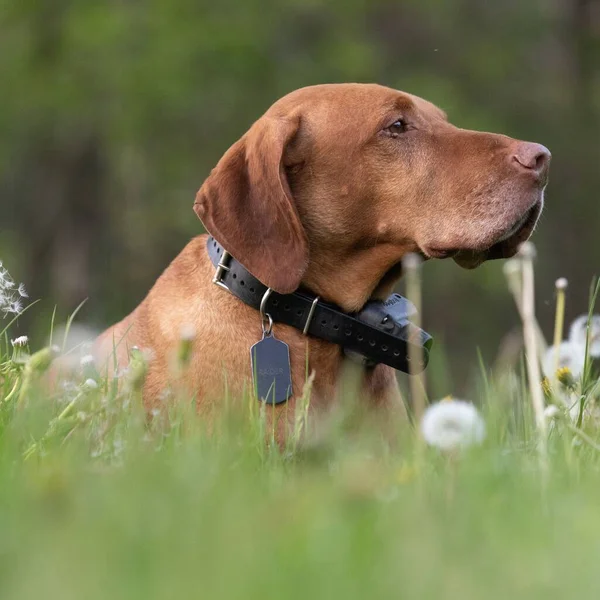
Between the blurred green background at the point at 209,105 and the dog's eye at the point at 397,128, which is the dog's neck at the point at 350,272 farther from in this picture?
the blurred green background at the point at 209,105

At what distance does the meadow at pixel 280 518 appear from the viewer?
5.47 feet

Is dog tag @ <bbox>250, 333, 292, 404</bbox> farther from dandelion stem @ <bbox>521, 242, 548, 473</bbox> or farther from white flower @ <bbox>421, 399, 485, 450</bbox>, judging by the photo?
white flower @ <bbox>421, 399, 485, 450</bbox>

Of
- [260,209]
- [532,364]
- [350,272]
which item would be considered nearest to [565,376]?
[532,364]

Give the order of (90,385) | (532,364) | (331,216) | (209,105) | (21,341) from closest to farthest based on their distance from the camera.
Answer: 1. (90,385)
2. (532,364)
3. (21,341)
4. (331,216)
5. (209,105)

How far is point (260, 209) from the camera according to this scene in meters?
3.94

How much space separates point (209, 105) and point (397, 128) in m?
11.0

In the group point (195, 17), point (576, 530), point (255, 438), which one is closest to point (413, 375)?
point (255, 438)

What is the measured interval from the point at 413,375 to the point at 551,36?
55.7ft

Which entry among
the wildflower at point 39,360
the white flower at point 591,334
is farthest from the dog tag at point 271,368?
the wildflower at point 39,360

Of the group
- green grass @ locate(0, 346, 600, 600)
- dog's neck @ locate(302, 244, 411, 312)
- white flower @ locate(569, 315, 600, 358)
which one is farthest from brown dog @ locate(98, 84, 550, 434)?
green grass @ locate(0, 346, 600, 600)

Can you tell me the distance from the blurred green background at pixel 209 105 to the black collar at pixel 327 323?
9.54 metres

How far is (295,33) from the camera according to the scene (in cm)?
1555

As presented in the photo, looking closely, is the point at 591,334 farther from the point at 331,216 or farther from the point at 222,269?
the point at 222,269

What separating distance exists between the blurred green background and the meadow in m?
10.8
